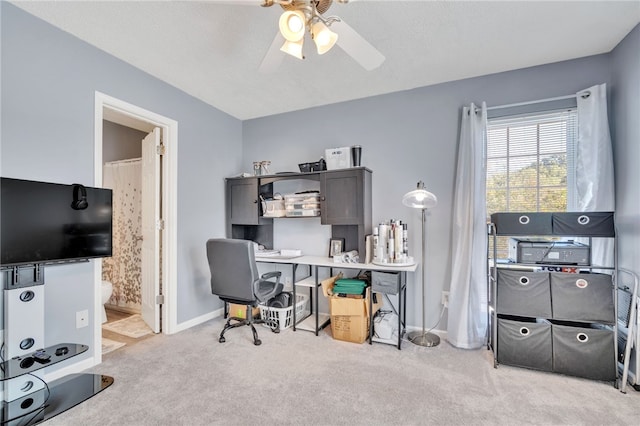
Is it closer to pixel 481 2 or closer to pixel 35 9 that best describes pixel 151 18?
pixel 35 9

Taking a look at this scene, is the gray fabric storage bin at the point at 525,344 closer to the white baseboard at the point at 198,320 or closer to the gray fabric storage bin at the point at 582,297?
the gray fabric storage bin at the point at 582,297

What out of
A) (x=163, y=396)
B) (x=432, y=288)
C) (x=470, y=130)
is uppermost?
(x=470, y=130)

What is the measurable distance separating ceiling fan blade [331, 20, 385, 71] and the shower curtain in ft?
10.5

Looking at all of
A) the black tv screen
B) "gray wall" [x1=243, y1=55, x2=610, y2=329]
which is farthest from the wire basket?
the black tv screen

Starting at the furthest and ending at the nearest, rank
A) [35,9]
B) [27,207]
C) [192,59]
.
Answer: [192,59]
[35,9]
[27,207]

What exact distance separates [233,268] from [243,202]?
Answer: 1.15 metres

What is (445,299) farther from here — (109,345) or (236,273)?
(109,345)

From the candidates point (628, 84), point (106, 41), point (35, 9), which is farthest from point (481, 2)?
point (35, 9)

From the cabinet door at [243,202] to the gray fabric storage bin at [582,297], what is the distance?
297 centimetres

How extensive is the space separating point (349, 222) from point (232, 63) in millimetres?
1864

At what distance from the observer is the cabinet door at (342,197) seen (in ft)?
10.1

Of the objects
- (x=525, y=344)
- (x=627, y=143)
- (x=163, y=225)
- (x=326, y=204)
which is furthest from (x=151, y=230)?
(x=627, y=143)

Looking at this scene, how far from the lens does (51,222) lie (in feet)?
6.54

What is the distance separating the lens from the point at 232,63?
8.61 ft
